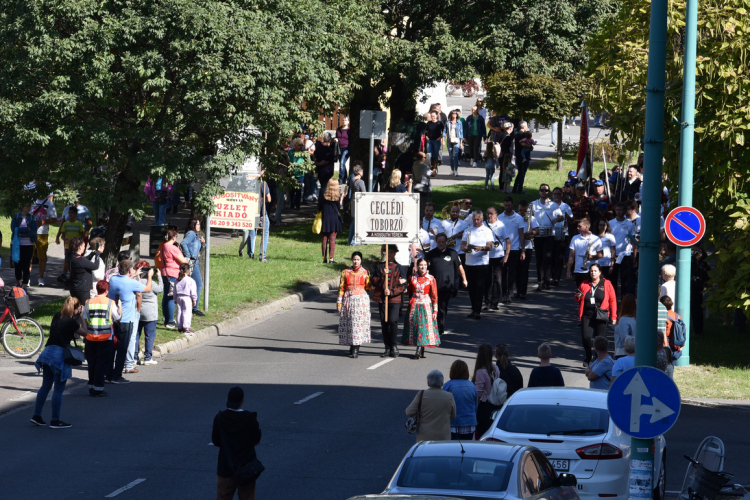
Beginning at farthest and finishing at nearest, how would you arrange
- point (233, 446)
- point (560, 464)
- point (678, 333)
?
1. point (678, 333)
2. point (560, 464)
3. point (233, 446)

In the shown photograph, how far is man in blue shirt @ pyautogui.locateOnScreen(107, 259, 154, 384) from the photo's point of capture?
49.6 ft

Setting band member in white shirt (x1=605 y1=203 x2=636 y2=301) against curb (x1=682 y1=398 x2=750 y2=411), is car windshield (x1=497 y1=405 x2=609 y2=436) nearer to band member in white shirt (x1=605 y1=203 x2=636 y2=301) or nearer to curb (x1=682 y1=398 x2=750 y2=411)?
curb (x1=682 y1=398 x2=750 y2=411)

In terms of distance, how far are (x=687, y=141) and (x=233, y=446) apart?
9744 millimetres

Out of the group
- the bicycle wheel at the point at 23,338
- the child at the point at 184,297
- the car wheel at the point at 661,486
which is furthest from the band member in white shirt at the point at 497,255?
the car wheel at the point at 661,486

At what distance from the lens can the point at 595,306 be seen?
16234 mm

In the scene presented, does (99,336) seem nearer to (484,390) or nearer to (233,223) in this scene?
(484,390)

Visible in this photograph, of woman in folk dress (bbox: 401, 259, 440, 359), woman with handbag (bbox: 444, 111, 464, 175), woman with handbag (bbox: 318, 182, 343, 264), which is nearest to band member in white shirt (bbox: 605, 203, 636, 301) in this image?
woman in folk dress (bbox: 401, 259, 440, 359)

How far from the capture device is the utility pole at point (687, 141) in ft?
50.5

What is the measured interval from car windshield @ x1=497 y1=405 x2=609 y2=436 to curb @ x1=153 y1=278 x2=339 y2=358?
8.70 metres

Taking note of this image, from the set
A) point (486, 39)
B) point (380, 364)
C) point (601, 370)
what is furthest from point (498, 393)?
point (486, 39)

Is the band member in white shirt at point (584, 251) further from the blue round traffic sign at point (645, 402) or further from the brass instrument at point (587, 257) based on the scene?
the blue round traffic sign at point (645, 402)

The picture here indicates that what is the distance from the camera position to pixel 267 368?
16.2 meters

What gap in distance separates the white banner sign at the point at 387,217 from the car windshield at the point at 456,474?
33.7 ft

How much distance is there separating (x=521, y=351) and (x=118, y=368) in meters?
6.69
